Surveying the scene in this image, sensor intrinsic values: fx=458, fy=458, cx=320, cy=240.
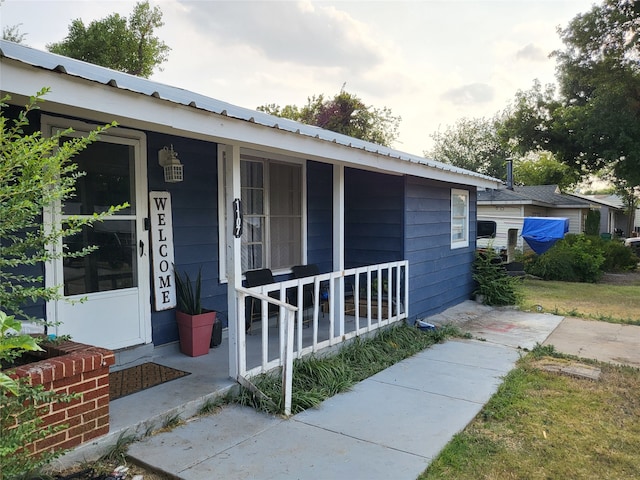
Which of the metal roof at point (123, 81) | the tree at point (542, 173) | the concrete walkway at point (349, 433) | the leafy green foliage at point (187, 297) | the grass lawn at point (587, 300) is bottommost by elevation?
the grass lawn at point (587, 300)

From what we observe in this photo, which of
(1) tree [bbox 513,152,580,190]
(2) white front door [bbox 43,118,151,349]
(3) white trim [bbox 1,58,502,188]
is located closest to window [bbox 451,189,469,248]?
(3) white trim [bbox 1,58,502,188]

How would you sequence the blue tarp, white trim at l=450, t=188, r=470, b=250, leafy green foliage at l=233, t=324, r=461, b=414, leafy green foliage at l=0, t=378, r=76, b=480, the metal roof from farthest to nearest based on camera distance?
the blue tarp < white trim at l=450, t=188, r=470, b=250 < leafy green foliage at l=233, t=324, r=461, b=414 < the metal roof < leafy green foliage at l=0, t=378, r=76, b=480

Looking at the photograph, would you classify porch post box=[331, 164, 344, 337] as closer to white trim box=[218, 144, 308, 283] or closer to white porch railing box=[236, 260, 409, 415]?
white porch railing box=[236, 260, 409, 415]

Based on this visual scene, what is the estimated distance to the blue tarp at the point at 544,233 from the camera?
13531 mm

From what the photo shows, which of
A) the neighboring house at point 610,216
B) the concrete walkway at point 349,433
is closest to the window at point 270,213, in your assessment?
the concrete walkway at point 349,433

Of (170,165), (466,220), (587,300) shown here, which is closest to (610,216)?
(587,300)

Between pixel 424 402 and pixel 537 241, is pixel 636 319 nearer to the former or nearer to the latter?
pixel 424 402

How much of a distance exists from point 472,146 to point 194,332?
37071mm

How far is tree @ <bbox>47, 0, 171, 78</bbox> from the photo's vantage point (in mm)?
18734

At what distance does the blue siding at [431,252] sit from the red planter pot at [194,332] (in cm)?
291

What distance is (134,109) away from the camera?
269 centimetres

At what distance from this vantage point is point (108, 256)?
4.00 meters

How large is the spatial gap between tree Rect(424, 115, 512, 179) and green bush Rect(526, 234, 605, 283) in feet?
77.0

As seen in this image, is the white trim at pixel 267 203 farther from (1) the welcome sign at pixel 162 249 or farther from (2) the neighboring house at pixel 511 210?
(2) the neighboring house at pixel 511 210
